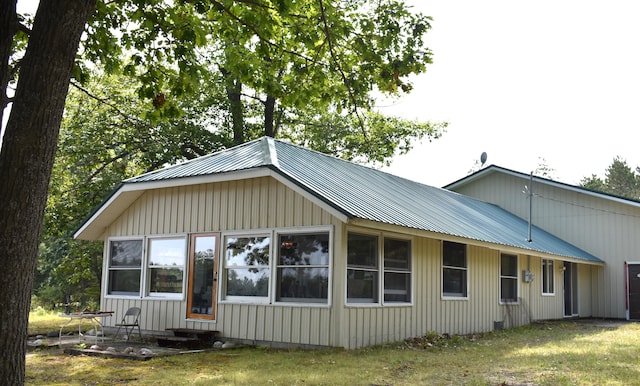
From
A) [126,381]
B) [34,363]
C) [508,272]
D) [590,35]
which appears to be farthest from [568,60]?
[34,363]

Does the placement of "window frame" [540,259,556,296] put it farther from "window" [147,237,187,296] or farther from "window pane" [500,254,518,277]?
"window" [147,237,187,296]

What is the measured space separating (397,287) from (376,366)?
10.6 feet

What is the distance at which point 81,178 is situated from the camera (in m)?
21.7

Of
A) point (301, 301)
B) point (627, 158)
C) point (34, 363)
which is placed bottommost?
point (34, 363)

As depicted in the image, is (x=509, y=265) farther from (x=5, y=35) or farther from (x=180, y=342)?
(x=5, y=35)

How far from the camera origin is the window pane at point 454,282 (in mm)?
13633

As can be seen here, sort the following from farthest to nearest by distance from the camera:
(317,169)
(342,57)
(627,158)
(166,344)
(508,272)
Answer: (627,158)
(508,272)
(317,169)
(166,344)
(342,57)

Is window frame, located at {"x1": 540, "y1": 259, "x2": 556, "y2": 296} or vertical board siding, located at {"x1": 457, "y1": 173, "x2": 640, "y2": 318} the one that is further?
vertical board siding, located at {"x1": 457, "y1": 173, "x2": 640, "y2": 318}

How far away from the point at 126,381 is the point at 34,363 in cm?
A: 251

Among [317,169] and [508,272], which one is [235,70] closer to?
[317,169]

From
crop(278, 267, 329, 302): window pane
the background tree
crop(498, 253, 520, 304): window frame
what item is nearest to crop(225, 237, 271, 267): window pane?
crop(278, 267, 329, 302): window pane

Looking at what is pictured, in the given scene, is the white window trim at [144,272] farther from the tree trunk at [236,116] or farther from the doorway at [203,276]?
the tree trunk at [236,116]

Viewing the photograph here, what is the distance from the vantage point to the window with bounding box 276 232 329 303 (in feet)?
35.6

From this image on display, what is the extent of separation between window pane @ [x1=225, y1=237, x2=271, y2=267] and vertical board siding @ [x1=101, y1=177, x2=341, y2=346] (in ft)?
0.84
